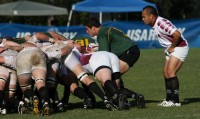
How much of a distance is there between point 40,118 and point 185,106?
9.16 feet

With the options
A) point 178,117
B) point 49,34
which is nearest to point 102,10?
point 49,34

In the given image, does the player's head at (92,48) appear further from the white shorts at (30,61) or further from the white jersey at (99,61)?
the white shorts at (30,61)

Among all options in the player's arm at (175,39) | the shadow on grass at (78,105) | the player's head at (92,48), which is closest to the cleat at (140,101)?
the shadow on grass at (78,105)

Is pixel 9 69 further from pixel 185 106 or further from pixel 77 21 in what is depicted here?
pixel 77 21

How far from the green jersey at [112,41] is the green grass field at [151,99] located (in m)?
1.09

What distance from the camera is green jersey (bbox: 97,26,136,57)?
11.2 m

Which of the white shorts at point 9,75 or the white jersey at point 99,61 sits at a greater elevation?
the white jersey at point 99,61

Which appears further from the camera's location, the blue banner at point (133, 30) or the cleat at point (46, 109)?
the blue banner at point (133, 30)

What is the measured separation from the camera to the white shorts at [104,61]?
427 inches

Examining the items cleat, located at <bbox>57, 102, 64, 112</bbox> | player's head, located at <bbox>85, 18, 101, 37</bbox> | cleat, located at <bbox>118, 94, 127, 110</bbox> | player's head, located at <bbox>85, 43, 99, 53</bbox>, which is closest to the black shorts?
player's head, located at <bbox>85, 43, 99, 53</bbox>

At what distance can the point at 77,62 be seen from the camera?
11.0m

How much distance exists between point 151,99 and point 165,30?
1944 millimetres

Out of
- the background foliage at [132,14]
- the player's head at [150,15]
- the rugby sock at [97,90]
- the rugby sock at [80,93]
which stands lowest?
the background foliage at [132,14]

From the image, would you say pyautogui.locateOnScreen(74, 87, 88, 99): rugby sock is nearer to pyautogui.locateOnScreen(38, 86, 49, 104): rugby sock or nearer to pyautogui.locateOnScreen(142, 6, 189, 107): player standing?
pyautogui.locateOnScreen(38, 86, 49, 104): rugby sock
